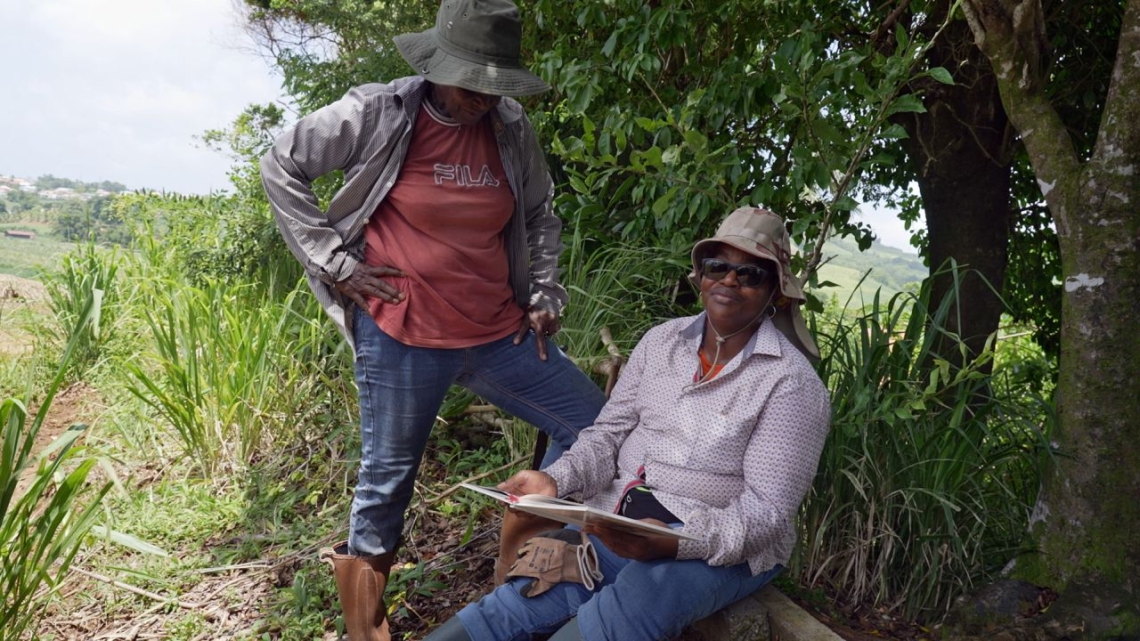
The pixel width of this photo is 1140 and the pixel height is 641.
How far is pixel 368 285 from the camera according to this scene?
8.89 feet

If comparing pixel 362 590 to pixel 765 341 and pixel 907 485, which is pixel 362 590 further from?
pixel 907 485

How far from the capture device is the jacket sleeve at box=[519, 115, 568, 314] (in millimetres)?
3035

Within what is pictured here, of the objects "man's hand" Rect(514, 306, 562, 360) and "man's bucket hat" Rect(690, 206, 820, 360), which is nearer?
"man's bucket hat" Rect(690, 206, 820, 360)

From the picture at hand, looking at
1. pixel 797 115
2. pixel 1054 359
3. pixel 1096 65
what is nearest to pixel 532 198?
pixel 797 115

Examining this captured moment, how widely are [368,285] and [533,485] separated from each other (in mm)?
756

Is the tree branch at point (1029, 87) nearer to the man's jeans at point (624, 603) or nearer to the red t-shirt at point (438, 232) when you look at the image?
the man's jeans at point (624, 603)

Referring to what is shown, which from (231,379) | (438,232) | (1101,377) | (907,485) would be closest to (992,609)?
(907,485)

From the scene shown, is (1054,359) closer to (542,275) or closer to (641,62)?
(641,62)

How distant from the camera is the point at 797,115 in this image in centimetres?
356

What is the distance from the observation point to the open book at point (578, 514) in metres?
1.98

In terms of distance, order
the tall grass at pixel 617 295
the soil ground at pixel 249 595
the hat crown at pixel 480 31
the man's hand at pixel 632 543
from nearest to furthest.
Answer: the man's hand at pixel 632 543
the hat crown at pixel 480 31
the soil ground at pixel 249 595
the tall grass at pixel 617 295

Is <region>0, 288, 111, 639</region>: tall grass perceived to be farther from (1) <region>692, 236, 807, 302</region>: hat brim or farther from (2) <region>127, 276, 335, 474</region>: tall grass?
(1) <region>692, 236, 807, 302</region>: hat brim

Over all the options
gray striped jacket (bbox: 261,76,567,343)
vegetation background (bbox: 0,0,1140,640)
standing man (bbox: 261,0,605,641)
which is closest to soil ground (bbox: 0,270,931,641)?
vegetation background (bbox: 0,0,1140,640)

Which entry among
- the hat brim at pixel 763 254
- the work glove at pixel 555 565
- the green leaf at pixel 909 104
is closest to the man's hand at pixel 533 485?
the work glove at pixel 555 565
